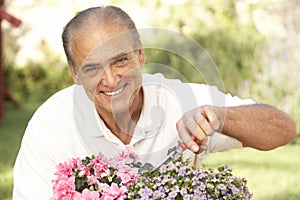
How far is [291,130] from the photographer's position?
2.34m

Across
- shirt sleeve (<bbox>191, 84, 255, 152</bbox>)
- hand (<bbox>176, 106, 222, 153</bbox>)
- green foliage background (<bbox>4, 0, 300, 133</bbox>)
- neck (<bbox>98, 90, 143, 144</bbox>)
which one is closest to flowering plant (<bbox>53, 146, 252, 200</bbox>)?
hand (<bbox>176, 106, 222, 153</bbox>)

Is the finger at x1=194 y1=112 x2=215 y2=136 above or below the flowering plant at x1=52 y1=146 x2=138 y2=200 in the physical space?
above

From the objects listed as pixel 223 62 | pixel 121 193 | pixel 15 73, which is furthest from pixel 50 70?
pixel 121 193

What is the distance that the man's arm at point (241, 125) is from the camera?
195cm

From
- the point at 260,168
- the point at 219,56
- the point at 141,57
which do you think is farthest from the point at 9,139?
the point at 141,57

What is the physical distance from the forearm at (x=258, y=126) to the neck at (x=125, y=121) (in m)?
0.42

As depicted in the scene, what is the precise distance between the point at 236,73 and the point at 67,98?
182 inches

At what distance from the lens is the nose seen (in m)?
2.25

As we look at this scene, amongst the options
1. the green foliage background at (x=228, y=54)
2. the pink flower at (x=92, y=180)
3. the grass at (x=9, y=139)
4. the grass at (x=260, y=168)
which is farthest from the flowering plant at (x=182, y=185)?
the green foliage background at (x=228, y=54)

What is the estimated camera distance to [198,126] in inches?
76.4

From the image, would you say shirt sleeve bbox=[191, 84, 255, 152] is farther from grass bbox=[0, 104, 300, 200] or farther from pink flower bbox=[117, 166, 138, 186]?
grass bbox=[0, 104, 300, 200]

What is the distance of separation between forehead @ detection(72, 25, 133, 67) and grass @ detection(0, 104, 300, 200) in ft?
8.82

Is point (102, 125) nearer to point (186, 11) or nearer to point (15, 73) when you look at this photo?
point (186, 11)

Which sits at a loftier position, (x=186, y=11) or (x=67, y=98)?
(x=67, y=98)
